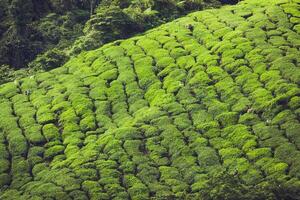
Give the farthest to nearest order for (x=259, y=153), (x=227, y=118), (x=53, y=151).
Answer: (x=227, y=118) < (x=53, y=151) < (x=259, y=153)

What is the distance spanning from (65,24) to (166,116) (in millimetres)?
35189

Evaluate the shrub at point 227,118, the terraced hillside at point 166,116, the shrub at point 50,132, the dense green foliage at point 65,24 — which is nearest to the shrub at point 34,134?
the terraced hillside at point 166,116

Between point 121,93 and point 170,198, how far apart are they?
22.8 m

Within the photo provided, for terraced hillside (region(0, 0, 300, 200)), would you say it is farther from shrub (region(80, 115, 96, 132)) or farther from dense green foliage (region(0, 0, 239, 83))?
dense green foliage (region(0, 0, 239, 83))

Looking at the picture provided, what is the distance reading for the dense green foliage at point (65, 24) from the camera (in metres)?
107

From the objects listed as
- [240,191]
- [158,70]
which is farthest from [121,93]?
[240,191]

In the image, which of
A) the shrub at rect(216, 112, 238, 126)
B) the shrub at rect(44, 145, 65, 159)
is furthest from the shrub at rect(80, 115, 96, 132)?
the shrub at rect(216, 112, 238, 126)

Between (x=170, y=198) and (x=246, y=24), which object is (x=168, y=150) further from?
(x=246, y=24)

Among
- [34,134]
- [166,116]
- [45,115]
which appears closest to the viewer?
[166,116]

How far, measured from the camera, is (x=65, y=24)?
11494cm

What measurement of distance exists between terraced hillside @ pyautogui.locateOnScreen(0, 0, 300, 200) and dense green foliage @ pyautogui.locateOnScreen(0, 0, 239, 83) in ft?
16.2

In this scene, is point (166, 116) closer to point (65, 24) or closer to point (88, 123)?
point (88, 123)

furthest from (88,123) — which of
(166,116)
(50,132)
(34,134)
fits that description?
(166,116)

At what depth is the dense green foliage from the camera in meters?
107
